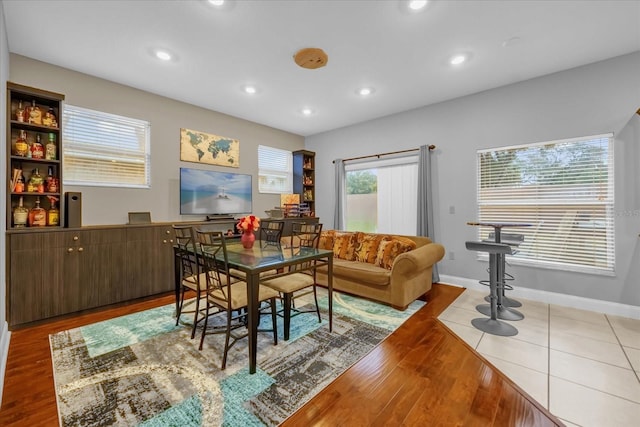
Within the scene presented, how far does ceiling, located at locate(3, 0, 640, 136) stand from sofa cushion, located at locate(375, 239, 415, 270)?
2.15 metres

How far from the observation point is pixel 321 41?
8.79ft

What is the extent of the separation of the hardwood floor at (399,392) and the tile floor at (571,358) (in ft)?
0.57

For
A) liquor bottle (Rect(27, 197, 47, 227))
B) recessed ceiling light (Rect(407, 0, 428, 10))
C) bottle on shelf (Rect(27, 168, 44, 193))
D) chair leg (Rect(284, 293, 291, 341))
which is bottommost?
chair leg (Rect(284, 293, 291, 341))

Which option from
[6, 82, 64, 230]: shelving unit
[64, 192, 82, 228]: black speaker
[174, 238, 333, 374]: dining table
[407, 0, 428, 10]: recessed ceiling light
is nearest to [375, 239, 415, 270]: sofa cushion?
[174, 238, 333, 374]: dining table

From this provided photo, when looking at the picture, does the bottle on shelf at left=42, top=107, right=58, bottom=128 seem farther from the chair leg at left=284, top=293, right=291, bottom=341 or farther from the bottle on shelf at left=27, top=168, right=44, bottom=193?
the chair leg at left=284, top=293, right=291, bottom=341

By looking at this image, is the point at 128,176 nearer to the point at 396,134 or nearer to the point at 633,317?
the point at 396,134

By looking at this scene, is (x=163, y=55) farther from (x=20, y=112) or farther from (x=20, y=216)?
(x=20, y=216)

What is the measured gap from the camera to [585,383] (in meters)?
1.87

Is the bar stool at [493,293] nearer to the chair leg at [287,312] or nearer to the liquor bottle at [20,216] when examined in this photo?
the chair leg at [287,312]

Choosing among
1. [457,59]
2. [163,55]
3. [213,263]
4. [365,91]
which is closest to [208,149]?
[163,55]

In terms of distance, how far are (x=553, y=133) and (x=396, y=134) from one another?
7.05 feet

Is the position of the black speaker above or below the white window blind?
below

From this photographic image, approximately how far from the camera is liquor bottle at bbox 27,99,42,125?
2.83 metres

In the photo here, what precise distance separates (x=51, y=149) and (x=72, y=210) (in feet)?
2.32
